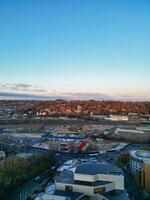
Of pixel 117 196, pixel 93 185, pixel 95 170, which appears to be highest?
pixel 95 170

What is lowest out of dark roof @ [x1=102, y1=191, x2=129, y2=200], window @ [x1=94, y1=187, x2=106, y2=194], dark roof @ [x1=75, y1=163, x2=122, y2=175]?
dark roof @ [x1=102, y1=191, x2=129, y2=200]

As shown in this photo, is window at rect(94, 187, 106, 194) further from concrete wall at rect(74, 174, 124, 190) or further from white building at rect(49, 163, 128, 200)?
concrete wall at rect(74, 174, 124, 190)

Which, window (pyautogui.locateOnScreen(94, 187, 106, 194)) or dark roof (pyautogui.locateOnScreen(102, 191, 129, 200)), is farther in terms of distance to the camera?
window (pyautogui.locateOnScreen(94, 187, 106, 194))

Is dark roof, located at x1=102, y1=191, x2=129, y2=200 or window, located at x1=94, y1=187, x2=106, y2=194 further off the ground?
window, located at x1=94, y1=187, x2=106, y2=194

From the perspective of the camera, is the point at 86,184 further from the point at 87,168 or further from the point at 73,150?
the point at 73,150

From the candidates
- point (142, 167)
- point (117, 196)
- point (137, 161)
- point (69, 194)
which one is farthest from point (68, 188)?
point (137, 161)

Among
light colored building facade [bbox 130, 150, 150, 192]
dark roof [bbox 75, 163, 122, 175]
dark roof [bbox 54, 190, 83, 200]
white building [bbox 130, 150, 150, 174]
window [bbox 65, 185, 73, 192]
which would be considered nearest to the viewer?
dark roof [bbox 54, 190, 83, 200]

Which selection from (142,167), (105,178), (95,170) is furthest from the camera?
(142,167)

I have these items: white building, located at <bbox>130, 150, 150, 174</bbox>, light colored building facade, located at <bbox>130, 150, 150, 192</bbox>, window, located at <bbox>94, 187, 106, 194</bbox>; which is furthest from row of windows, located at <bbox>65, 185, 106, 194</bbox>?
white building, located at <bbox>130, 150, 150, 174</bbox>

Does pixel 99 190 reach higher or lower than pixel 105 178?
lower

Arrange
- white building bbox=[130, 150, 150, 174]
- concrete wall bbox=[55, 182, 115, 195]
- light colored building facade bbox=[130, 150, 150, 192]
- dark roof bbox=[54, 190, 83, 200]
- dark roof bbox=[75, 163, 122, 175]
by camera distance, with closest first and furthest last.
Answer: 1. dark roof bbox=[54, 190, 83, 200]
2. concrete wall bbox=[55, 182, 115, 195]
3. dark roof bbox=[75, 163, 122, 175]
4. light colored building facade bbox=[130, 150, 150, 192]
5. white building bbox=[130, 150, 150, 174]

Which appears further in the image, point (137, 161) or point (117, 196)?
point (137, 161)

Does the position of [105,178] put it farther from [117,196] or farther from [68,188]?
[68,188]
